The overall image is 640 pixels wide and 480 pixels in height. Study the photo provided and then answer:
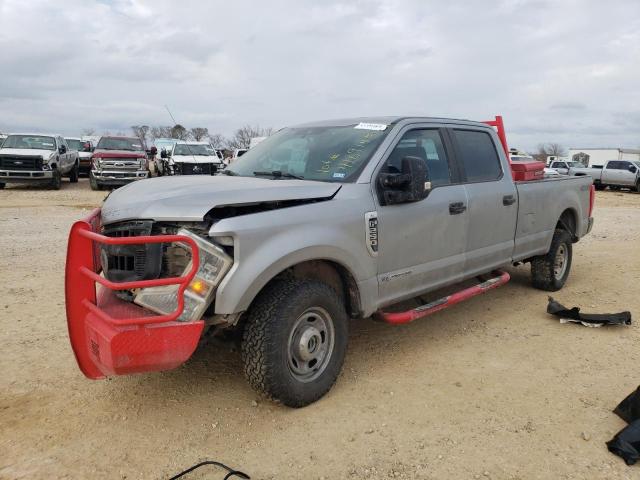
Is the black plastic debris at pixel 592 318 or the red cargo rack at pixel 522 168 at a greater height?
the red cargo rack at pixel 522 168

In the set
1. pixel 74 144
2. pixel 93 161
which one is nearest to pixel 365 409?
pixel 93 161

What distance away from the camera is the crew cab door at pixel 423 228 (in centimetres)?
362

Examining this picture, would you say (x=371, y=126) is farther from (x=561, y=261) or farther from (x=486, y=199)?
(x=561, y=261)

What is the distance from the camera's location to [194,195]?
2865 mm

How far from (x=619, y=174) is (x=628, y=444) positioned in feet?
89.2

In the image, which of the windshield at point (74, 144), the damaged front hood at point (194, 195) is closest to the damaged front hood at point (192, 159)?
the windshield at point (74, 144)

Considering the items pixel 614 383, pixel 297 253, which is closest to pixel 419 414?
pixel 297 253

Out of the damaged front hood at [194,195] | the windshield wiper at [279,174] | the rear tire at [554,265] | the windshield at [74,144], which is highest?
the windshield at [74,144]

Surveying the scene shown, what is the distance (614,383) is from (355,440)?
2.04 m

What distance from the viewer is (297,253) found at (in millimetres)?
3023

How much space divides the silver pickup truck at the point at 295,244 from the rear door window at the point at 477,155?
2 cm

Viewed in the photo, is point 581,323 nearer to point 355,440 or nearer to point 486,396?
point 486,396

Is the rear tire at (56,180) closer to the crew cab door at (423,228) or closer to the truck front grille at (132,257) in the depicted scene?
the truck front grille at (132,257)

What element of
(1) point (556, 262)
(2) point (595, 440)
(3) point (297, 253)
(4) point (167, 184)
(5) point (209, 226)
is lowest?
(2) point (595, 440)
